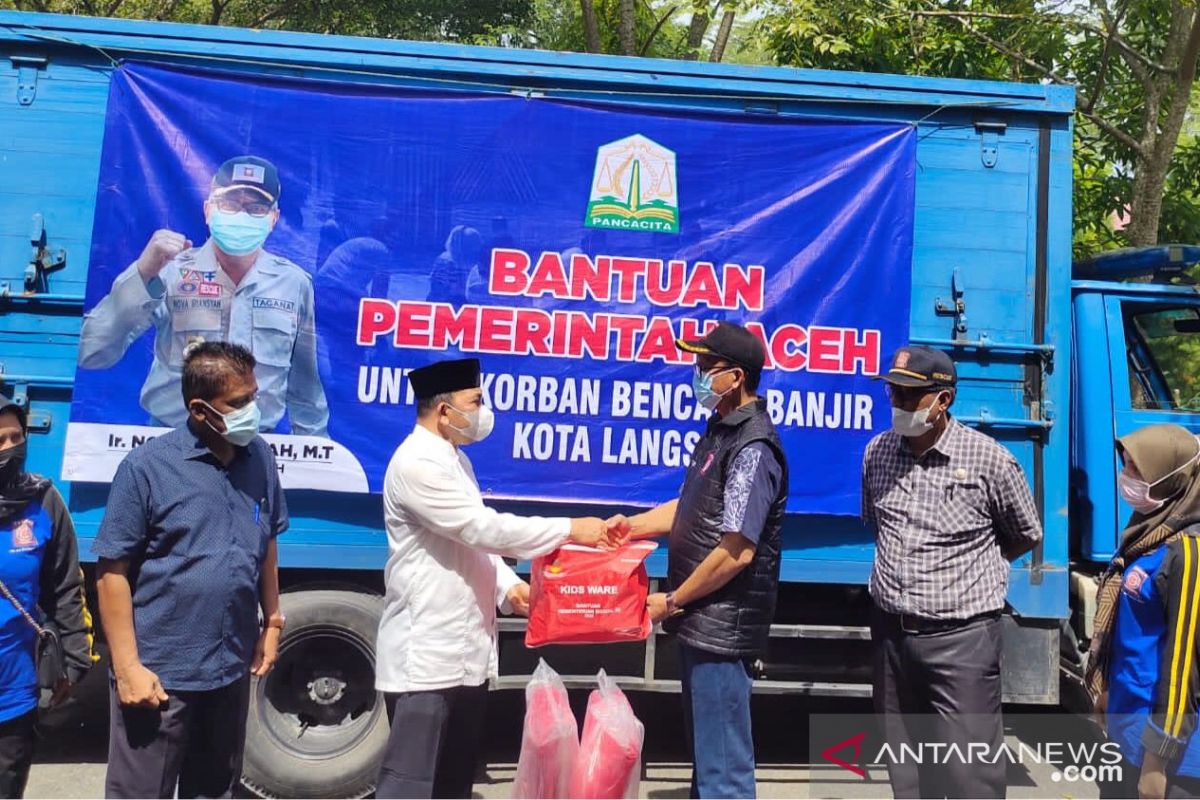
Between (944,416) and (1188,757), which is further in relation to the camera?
(944,416)

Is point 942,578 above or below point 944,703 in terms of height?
above

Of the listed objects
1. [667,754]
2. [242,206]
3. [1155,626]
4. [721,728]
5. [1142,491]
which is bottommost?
[667,754]

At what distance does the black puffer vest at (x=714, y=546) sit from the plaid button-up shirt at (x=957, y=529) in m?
0.47

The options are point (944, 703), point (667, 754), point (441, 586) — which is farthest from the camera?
point (667, 754)

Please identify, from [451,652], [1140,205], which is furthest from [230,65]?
[1140,205]

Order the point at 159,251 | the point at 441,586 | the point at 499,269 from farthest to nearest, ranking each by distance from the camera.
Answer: the point at 499,269 → the point at 159,251 → the point at 441,586

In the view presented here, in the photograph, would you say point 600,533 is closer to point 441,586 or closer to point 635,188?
point 441,586

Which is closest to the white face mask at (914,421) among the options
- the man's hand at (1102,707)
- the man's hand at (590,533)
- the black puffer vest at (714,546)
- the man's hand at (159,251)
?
the black puffer vest at (714,546)

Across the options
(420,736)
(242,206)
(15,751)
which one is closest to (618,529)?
(420,736)

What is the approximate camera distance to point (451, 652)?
115 inches

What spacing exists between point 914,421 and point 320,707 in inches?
114

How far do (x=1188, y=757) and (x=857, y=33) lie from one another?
594cm

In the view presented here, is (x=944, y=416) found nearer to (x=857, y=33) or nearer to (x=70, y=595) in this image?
(x=70, y=595)

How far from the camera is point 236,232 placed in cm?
421
